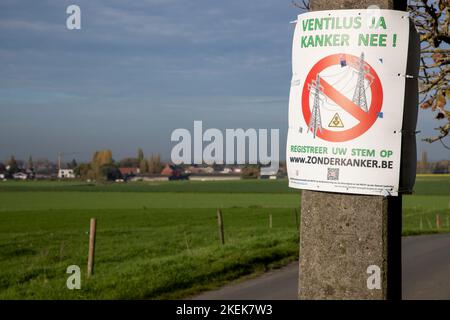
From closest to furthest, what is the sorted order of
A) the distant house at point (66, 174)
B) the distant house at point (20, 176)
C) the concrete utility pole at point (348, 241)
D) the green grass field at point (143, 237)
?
the concrete utility pole at point (348, 241) → the green grass field at point (143, 237) → the distant house at point (66, 174) → the distant house at point (20, 176)

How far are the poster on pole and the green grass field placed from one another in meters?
9.12

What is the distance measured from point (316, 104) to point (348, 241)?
65 cm

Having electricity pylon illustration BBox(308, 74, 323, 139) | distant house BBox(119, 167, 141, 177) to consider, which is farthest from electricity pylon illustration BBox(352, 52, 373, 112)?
distant house BBox(119, 167, 141, 177)

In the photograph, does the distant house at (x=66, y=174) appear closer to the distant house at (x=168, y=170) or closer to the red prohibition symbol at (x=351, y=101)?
the distant house at (x=168, y=170)

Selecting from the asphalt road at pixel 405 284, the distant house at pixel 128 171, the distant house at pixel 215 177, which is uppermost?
the asphalt road at pixel 405 284

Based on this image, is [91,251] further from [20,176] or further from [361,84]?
[20,176]

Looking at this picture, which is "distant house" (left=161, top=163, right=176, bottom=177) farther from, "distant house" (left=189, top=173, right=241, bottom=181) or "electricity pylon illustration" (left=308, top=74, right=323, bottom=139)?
"electricity pylon illustration" (left=308, top=74, right=323, bottom=139)

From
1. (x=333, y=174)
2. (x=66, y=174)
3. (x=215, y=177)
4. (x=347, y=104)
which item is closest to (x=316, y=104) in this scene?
(x=347, y=104)

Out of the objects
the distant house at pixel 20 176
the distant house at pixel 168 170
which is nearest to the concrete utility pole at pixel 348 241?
the distant house at pixel 168 170

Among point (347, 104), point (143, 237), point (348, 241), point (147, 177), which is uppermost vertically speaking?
point (347, 104)

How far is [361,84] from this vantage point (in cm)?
293

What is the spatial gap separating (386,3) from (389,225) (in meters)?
0.99

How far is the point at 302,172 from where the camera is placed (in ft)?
10.4

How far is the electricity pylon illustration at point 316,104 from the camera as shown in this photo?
3016 millimetres
